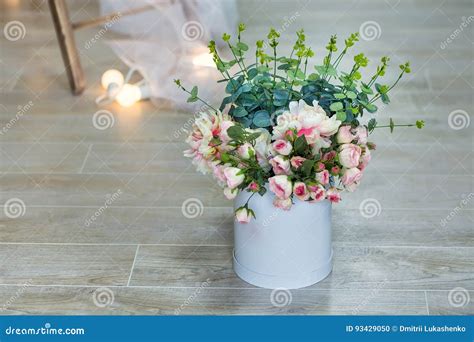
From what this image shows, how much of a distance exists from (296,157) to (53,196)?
94 cm

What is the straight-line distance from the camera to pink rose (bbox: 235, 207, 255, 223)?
2041 millimetres

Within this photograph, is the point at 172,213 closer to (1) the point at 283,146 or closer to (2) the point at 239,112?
(2) the point at 239,112

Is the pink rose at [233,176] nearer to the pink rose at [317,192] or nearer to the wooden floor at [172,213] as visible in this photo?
the pink rose at [317,192]

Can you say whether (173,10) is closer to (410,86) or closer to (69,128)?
(69,128)

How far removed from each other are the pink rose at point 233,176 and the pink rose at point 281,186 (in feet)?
0.22

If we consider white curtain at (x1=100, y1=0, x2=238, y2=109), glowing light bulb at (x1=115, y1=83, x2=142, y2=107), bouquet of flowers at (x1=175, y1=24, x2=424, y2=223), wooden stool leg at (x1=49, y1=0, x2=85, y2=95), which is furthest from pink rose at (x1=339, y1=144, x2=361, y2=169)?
wooden stool leg at (x1=49, y1=0, x2=85, y2=95)

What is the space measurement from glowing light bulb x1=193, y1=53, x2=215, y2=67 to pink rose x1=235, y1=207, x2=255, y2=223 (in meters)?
1.31

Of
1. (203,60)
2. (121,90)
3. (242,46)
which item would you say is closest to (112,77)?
(121,90)

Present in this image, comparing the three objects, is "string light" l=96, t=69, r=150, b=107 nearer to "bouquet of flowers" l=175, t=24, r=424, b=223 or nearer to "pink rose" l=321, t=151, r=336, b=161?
"bouquet of flowers" l=175, t=24, r=424, b=223

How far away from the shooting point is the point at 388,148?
9.52ft

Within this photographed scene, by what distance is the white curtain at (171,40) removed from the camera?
3.26m

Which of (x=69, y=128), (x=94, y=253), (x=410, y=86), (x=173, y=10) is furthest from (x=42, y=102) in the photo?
(x=410, y=86)

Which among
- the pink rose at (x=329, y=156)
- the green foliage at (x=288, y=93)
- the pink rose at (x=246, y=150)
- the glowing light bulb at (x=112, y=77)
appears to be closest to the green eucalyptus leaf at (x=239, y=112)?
the green foliage at (x=288, y=93)

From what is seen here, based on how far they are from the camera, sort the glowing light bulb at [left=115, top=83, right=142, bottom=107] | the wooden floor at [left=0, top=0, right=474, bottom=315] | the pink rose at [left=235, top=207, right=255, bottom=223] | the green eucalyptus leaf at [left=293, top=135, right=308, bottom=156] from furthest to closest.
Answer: the glowing light bulb at [left=115, top=83, right=142, bottom=107], the wooden floor at [left=0, top=0, right=474, bottom=315], the pink rose at [left=235, top=207, right=255, bottom=223], the green eucalyptus leaf at [left=293, top=135, right=308, bottom=156]
